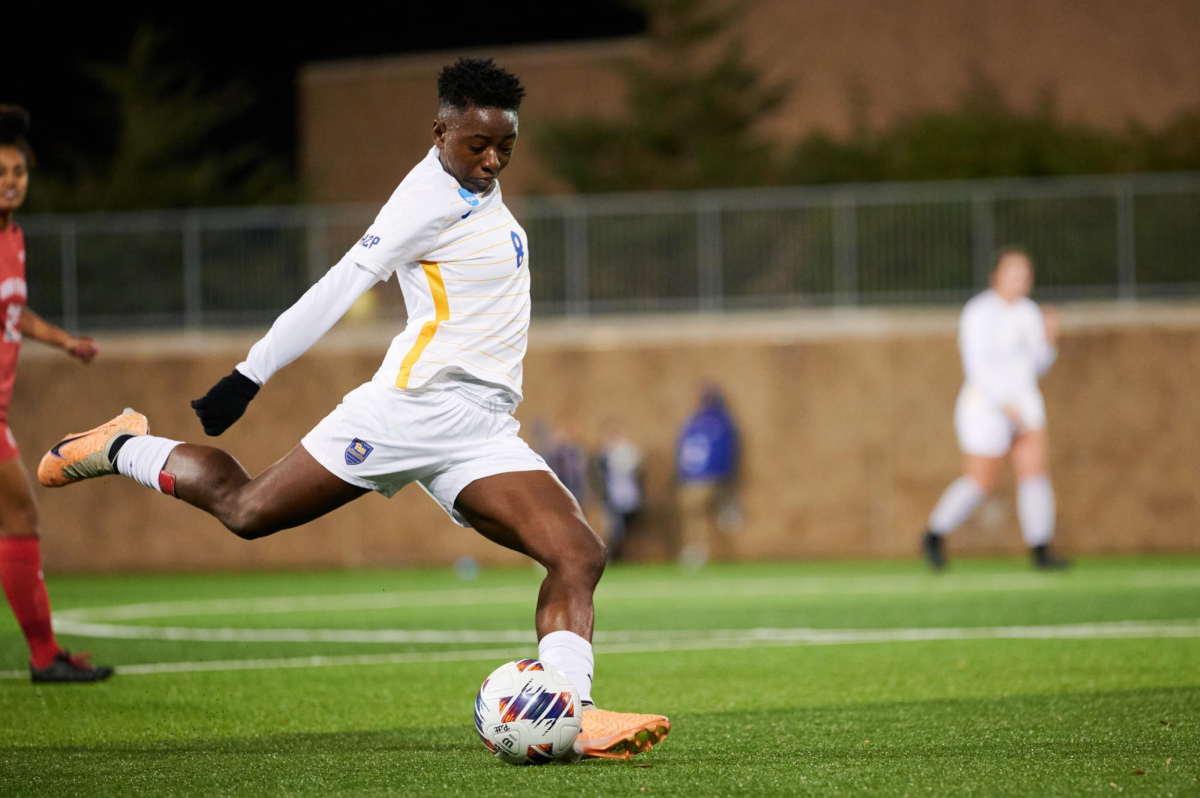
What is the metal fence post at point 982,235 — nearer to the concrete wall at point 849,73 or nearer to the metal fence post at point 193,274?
the concrete wall at point 849,73

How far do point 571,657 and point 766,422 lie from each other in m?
13.7

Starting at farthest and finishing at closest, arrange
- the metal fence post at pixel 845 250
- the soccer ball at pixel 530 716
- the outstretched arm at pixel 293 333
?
the metal fence post at pixel 845 250 < the outstretched arm at pixel 293 333 < the soccer ball at pixel 530 716

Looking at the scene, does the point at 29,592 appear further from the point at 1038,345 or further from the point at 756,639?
the point at 1038,345

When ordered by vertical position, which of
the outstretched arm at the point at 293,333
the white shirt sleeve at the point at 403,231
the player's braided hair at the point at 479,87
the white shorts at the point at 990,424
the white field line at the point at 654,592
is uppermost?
the player's braided hair at the point at 479,87

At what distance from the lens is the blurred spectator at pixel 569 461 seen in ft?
59.0

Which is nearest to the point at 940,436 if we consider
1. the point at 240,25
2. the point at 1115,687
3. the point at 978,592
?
the point at 978,592

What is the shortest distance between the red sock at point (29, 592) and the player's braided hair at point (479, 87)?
3.64 m

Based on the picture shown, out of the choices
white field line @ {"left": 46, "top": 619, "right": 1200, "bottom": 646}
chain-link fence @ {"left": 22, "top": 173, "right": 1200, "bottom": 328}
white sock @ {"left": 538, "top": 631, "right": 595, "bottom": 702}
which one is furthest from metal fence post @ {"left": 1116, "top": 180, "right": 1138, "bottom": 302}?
white sock @ {"left": 538, "top": 631, "right": 595, "bottom": 702}

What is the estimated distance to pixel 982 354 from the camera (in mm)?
13633

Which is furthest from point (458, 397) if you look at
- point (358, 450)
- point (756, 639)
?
point (756, 639)

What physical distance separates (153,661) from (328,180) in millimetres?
21986

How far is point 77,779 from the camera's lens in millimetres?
5031

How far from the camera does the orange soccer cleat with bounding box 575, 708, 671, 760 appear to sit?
5066mm

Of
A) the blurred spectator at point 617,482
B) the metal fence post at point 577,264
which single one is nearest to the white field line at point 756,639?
the blurred spectator at point 617,482
